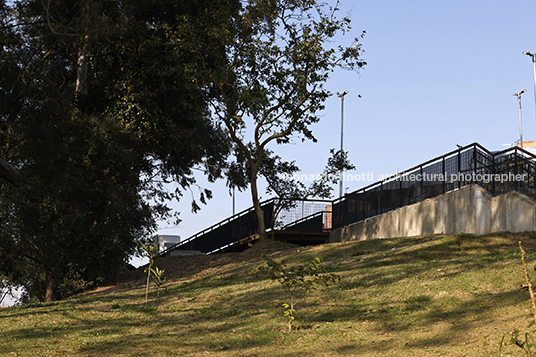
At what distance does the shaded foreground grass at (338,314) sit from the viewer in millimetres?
7086

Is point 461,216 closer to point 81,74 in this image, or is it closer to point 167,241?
point 81,74

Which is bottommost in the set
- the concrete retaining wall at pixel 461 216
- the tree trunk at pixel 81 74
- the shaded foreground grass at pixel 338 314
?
the shaded foreground grass at pixel 338 314

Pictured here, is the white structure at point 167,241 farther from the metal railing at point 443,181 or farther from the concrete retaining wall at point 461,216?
the concrete retaining wall at point 461,216

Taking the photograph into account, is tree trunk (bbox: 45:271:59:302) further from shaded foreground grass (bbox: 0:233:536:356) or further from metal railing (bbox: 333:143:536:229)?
metal railing (bbox: 333:143:536:229)

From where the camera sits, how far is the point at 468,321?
7320 mm

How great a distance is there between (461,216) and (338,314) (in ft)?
30.7

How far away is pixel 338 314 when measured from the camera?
8.95 metres

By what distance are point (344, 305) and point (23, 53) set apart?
54.8 ft

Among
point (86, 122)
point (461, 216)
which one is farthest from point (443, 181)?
point (86, 122)

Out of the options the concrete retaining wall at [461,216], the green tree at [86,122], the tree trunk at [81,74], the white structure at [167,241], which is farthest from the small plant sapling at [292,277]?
the white structure at [167,241]

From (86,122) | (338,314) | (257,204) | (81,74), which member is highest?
(81,74)

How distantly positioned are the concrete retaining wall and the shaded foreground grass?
88 cm

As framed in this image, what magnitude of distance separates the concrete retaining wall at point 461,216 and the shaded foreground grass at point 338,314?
88 cm

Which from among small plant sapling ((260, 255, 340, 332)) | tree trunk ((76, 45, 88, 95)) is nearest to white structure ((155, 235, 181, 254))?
tree trunk ((76, 45, 88, 95))
